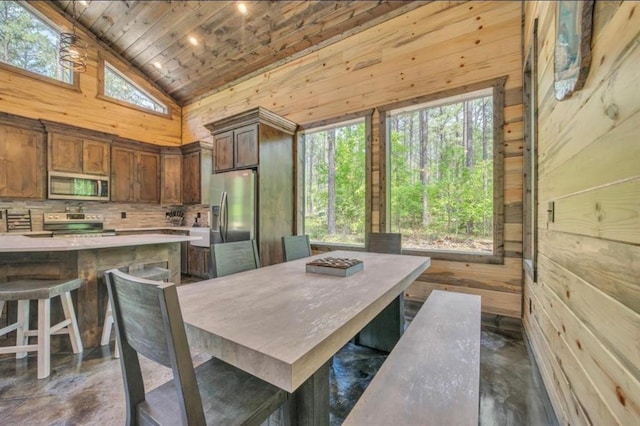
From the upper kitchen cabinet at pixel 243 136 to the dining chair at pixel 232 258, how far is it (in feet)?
6.21

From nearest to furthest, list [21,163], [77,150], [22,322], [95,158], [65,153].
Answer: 1. [22,322]
2. [21,163]
3. [65,153]
4. [77,150]
5. [95,158]

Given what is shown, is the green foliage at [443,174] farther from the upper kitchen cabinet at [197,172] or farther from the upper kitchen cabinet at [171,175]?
the upper kitchen cabinet at [171,175]

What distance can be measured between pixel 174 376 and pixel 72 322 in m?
2.19

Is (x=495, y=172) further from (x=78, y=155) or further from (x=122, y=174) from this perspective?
(x=78, y=155)

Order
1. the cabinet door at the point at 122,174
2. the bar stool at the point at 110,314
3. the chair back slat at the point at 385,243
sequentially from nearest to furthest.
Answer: the bar stool at the point at 110,314
the chair back slat at the point at 385,243
the cabinet door at the point at 122,174

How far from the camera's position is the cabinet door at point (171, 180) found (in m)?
5.59

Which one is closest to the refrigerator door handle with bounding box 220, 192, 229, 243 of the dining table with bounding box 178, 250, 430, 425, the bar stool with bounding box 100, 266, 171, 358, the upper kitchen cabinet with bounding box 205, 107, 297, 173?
the upper kitchen cabinet with bounding box 205, 107, 297, 173

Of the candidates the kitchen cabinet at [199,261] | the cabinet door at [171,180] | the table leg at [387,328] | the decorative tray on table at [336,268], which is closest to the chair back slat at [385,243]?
the table leg at [387,328]

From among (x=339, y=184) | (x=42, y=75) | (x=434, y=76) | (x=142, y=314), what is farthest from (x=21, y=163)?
(x=434, y=76)

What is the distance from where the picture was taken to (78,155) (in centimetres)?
460

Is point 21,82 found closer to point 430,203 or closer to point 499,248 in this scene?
point 430,203

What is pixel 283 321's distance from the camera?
3.14 feet

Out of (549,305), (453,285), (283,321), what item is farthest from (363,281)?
(453,285)

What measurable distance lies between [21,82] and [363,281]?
6188 millimetres
